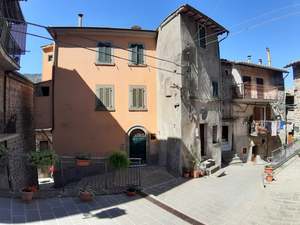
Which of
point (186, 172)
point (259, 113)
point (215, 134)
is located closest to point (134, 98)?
point (186, 172)

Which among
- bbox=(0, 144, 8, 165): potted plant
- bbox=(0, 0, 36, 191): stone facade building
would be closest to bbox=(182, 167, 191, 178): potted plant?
bbox=(0, 0, 36, 191): stone facade building

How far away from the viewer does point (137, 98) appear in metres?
17.9

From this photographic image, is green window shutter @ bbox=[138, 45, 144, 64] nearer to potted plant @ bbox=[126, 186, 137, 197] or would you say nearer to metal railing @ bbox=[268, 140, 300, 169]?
potted plant @ bbox=[126, 186, 137, 197]

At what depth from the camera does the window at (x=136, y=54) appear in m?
17.8

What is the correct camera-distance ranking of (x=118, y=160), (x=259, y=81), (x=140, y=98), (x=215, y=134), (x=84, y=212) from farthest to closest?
(x=259, y=81)
(x=215, y=134)
(x=140, y=98)
(x=118, y=160)
(x=84, y=212)

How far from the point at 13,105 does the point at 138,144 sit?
25.1ft

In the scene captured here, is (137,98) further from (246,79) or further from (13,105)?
(246,79)

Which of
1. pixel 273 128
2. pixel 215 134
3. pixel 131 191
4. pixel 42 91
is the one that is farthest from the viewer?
pixel 273 128

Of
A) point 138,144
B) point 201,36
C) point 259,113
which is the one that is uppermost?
point 201,36

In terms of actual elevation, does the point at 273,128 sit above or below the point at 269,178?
above

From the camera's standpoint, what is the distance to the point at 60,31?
17.0 m

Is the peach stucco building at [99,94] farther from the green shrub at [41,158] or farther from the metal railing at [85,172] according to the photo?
the green shrub at [41,158]

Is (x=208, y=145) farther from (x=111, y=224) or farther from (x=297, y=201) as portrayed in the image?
(x=111, y=224)

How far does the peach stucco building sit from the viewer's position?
55.8 ft
